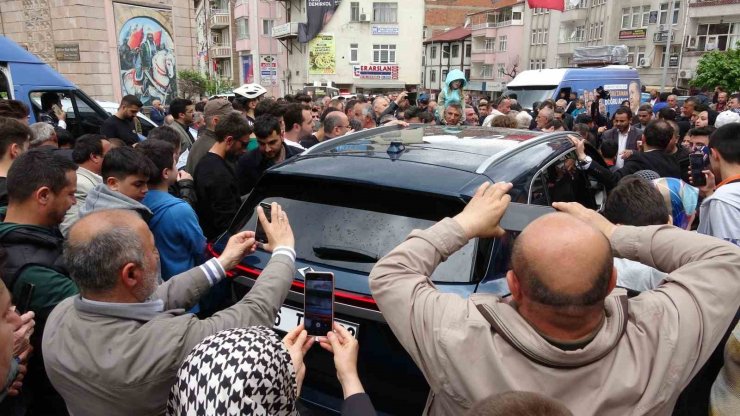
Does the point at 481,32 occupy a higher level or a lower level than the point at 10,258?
higher

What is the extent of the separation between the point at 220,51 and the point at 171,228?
195 feet

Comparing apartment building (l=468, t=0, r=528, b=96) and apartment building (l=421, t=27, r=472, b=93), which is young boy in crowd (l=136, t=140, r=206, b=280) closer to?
apartment building (l=468, t=0, r=528, b=96)

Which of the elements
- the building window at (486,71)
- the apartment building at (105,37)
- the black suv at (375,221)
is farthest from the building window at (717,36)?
the black suv at (375,221)

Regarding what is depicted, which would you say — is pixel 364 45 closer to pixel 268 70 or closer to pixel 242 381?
pixel 268 70

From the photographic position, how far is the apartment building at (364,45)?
4316cm

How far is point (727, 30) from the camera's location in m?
34.9

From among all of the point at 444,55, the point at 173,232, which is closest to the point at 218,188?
the point at 173,232

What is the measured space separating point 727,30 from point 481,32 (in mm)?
23966

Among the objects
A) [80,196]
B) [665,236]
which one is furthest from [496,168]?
[80,196]

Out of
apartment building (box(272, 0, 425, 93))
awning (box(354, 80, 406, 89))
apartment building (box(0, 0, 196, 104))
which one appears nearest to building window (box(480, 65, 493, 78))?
apartment building (box(272, 0, 425, 93))

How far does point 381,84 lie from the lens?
1759 inches

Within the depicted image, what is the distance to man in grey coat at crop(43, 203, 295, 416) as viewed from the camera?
5.05 feet

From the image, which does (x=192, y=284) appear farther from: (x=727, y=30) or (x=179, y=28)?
(x=727, y=30)

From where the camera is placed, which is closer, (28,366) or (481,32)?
(28,366)
